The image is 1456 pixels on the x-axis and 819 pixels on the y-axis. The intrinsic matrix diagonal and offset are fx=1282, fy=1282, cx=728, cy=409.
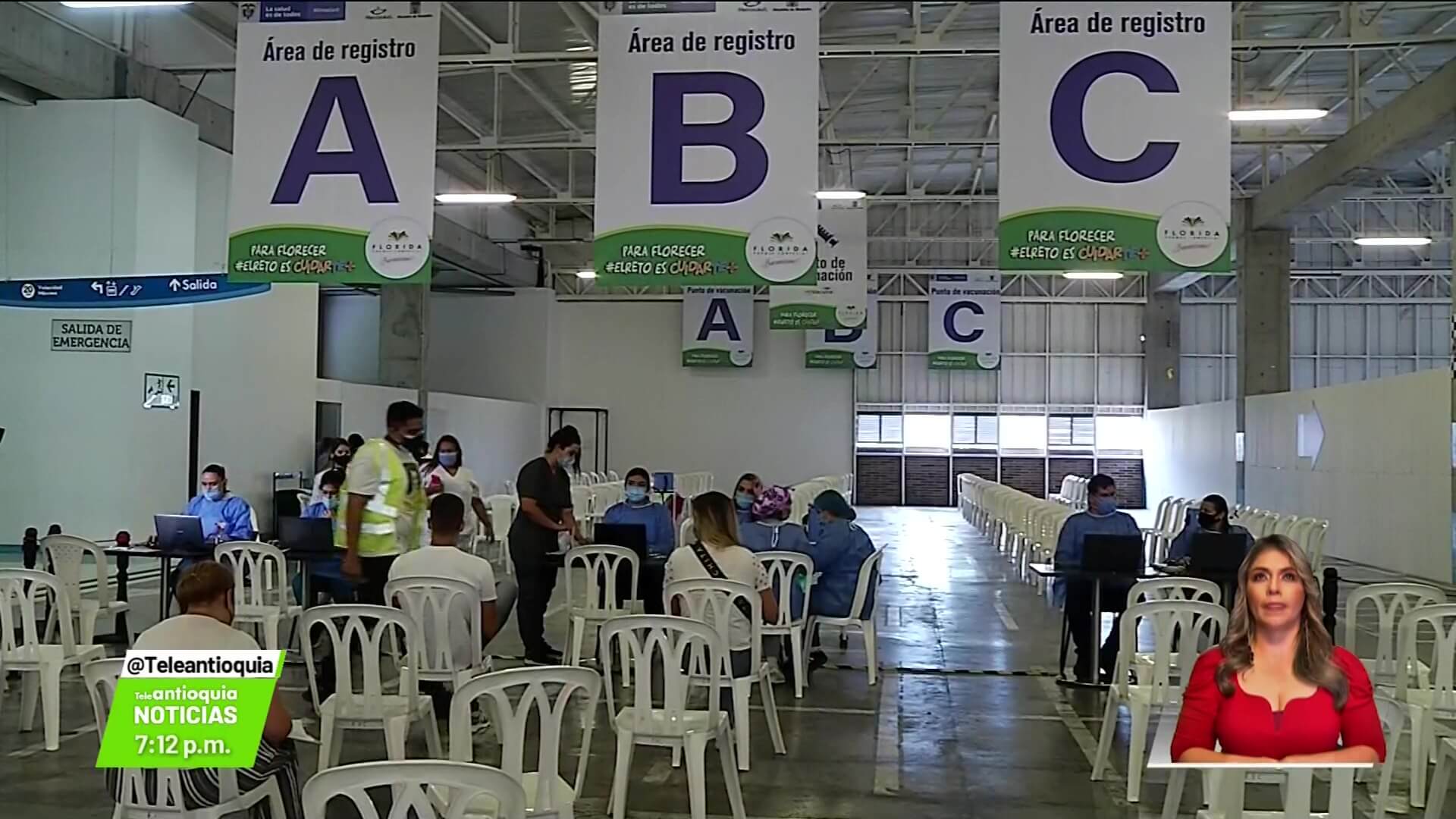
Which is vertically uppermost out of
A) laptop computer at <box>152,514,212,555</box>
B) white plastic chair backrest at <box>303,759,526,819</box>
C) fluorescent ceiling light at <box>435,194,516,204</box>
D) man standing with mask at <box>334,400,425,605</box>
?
fluorescent ceiling light at <box>435,194,516,204</box>

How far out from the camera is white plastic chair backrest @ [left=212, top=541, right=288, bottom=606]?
22.1 ft

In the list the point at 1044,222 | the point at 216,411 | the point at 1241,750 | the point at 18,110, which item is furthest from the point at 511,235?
the point at 1241,750

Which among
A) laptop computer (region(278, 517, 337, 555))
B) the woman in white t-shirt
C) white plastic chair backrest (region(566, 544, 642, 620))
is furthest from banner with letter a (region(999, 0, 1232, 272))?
laptop computer (region(278, 517, 337, 555))

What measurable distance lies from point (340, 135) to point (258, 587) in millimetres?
2395

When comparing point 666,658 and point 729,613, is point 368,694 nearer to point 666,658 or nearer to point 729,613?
point 666,658

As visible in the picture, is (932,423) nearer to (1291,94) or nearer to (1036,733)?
(1291,94)

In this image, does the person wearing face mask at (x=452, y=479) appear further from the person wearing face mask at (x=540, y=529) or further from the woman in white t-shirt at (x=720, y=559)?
the woman in white t-shirt at (x=720, y=559)

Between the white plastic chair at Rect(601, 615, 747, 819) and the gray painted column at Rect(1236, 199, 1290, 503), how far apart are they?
50.8 ft

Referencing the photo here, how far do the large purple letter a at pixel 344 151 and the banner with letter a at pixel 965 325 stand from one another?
1437 centimetres

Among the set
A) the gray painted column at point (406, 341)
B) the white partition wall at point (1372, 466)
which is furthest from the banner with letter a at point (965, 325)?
the gray painted column at point (406, 341)

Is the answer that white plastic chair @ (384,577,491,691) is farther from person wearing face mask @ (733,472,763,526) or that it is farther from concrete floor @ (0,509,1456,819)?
person wearing face mask @ (733,472,763,526)

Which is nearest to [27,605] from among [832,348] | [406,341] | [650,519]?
[650,519]

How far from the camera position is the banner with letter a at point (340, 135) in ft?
21.2

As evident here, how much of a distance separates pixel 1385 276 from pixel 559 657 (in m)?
22.9
